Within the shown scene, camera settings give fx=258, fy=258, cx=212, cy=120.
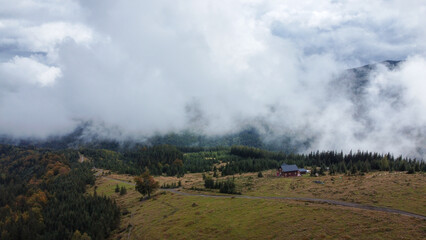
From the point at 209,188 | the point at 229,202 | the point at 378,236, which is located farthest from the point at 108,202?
the point at 378,236

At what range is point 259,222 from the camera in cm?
7569

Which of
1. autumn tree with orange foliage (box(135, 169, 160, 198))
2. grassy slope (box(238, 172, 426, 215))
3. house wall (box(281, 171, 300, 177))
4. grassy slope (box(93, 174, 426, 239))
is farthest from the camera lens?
house wall (box(281, 171, 300, 177))

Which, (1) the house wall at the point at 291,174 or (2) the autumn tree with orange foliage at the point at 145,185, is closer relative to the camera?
(2) the autumn tree with orange foliage at the point at 145,185

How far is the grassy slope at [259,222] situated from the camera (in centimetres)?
5962

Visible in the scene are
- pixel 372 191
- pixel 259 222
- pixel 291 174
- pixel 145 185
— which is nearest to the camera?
pixel 259 222

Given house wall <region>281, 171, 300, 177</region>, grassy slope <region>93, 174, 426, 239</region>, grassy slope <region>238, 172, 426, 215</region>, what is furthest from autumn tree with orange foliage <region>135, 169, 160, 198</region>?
house wall <region>281, 171, 300, 177</region>

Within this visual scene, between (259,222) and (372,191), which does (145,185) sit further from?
(372,191)

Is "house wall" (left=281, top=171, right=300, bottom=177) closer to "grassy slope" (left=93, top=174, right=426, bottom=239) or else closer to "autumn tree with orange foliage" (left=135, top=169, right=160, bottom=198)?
"grassy slope" (left=93, top=174, right=426, bottom=239)

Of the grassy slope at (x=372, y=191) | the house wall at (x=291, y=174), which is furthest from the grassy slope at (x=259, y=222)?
the house wall at (x=291, y=174)

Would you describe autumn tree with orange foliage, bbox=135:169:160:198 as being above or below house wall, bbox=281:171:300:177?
below

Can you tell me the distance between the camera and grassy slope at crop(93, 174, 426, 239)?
196 feet

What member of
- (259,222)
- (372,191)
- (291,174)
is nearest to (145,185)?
(259,222)

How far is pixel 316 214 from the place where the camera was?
73188 mm

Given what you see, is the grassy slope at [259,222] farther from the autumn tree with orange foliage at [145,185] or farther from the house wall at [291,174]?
the house wall at [291,174]
